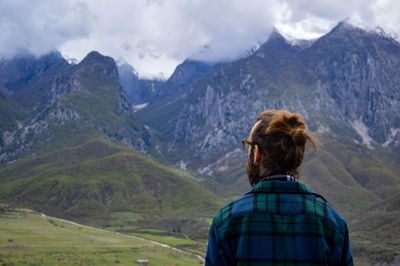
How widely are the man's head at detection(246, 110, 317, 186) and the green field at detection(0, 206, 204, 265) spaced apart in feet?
392

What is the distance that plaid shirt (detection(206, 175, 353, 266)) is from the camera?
18.1 feet

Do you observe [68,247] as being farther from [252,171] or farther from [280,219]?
[280,219]

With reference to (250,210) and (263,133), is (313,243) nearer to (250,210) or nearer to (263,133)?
(250,210)

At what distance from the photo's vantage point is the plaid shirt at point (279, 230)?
18.1ft

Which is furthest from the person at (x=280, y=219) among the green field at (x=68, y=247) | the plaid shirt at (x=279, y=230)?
the green field at (x=68, y=247)

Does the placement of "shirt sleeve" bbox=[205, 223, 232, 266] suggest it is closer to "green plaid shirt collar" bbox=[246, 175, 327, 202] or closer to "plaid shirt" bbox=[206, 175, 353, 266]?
"plaid shirt" bbox=[206, 175, 353, 266]

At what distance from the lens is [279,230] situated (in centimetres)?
557

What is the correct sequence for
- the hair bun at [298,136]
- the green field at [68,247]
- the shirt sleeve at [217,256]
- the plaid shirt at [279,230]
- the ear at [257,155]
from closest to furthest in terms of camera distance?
the plaid shirt at [279,230] < the shirt sleeve at [217,256] < the hair bun at [298,136] < the ear at [257,155] < the green field at [68,247]

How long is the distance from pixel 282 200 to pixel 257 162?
701mm

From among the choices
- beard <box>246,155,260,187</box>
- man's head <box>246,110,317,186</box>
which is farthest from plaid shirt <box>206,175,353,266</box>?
beard <box>246,155,260,187</box>

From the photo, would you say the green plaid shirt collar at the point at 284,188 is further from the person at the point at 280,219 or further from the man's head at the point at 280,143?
the man's head at the point at 280,143

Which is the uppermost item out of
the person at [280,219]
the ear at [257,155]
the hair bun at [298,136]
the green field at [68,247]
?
the green field at [68,247]

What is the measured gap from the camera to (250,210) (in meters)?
5.70

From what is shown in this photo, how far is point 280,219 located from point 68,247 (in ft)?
500
